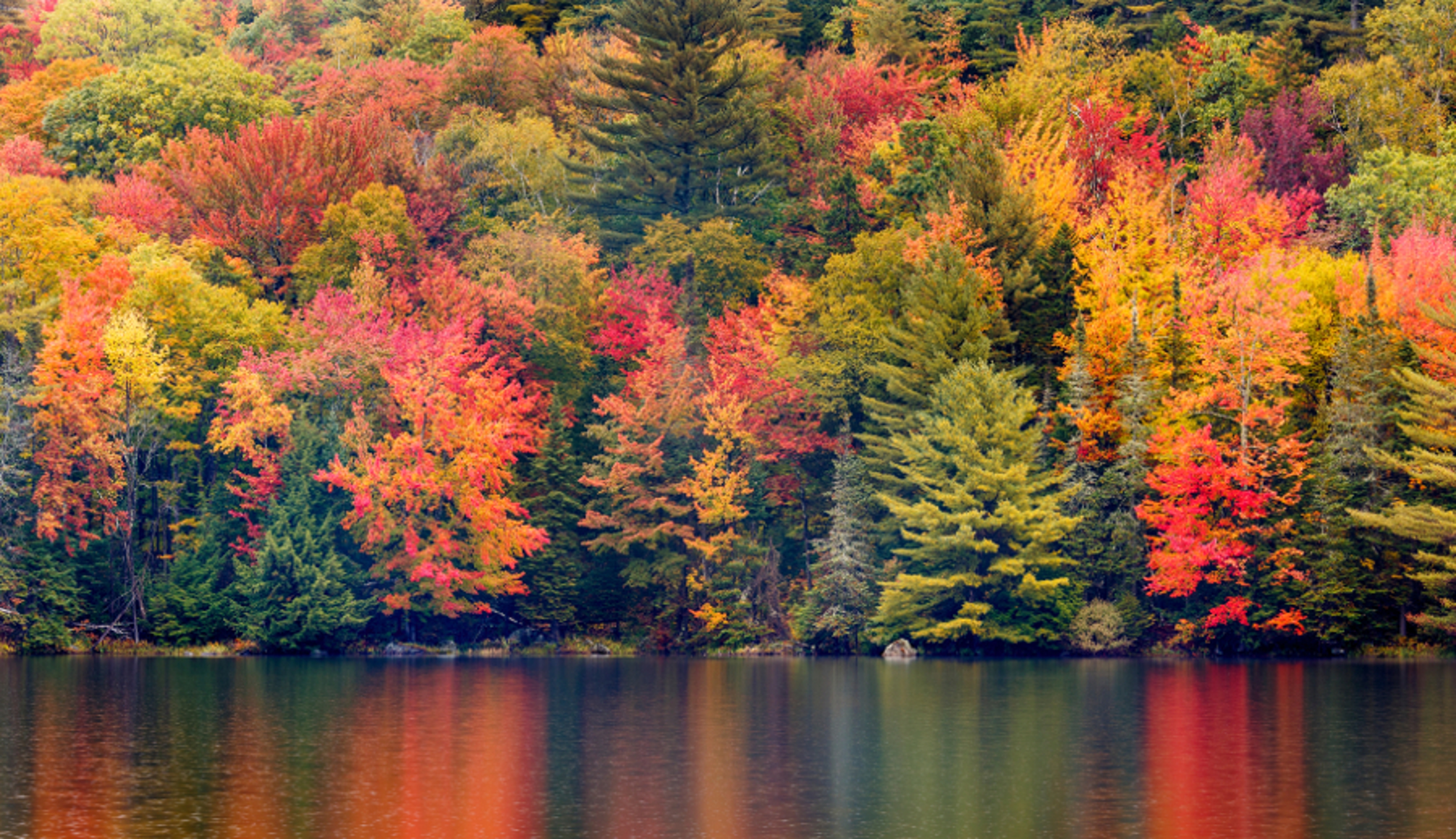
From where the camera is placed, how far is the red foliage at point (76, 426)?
67.8 metres

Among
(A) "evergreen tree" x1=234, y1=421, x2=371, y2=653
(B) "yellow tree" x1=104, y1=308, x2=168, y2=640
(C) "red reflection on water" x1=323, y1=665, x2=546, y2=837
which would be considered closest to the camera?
(C) "red reflection on water" x1=323, y1=665, x2=546, y2=837

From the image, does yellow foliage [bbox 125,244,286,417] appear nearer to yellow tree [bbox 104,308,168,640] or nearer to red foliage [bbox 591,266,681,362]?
yellow tree [bbox 104,308,168,640]

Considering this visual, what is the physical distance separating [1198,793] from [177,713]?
27.3 meters

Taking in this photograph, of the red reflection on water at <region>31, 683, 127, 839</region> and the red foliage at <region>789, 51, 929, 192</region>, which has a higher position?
the red foliage at <region>789, 51, 929, 192</region>

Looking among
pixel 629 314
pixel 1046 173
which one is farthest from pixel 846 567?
pixel 1046 173

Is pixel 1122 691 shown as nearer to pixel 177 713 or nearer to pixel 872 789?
pixel 872 789

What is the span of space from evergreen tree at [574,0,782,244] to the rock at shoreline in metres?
23.9

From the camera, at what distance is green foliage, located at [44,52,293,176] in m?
84.3

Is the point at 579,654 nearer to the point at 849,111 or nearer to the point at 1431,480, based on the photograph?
the point at 849,111

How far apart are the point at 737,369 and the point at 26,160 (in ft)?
119

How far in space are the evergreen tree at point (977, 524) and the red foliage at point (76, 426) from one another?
3113 centimetres

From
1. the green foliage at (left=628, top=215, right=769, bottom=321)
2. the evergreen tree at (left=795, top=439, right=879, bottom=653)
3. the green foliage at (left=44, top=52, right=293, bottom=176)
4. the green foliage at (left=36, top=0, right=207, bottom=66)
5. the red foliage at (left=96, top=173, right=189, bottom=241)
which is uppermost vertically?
the green foliage at (left=36, top=0, right=207, bottom=66)

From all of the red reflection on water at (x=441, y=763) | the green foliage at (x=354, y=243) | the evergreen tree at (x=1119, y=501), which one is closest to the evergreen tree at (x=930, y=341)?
the evergreen tree at (x=1119, y=501)

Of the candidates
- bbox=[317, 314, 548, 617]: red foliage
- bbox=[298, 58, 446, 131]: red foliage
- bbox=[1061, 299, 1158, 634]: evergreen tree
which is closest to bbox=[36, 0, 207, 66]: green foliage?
bbox=[298, 58, 446, 131]: red foliage
